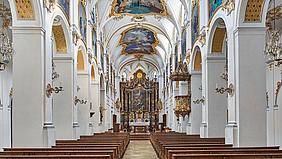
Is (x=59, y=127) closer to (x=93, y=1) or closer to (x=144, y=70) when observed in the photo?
(x=93, y=1)

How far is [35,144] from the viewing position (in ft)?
38.3

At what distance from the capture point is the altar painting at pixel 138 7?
27312 millimetres

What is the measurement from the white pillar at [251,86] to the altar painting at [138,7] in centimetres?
1486

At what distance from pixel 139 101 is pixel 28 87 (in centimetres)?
3465

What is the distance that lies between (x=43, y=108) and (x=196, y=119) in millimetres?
10607

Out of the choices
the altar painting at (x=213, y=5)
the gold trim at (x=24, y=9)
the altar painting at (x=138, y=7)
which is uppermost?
the altar painting at (x=138, y=7)

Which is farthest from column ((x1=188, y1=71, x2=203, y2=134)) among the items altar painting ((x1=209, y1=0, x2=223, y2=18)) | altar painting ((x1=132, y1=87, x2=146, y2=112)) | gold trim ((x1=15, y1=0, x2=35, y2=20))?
altar painting ((x1=132, y1=87, x2=146, y2=112))

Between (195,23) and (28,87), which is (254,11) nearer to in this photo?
(28,87)

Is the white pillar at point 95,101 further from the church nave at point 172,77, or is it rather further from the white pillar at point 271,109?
the white pillar at point 271,109

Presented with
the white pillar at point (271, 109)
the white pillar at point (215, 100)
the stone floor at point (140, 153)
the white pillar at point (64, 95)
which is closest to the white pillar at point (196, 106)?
the stone floor at point (140, 153)

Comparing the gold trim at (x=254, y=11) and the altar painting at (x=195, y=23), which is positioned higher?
the altar painting at (x=195, y=23)

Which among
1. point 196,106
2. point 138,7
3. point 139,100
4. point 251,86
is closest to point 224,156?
point 251,86

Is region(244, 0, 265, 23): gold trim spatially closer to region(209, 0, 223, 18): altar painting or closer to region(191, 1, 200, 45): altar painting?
region(209, 0, 223, 18): altar painting

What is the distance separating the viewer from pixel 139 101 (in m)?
46.2
